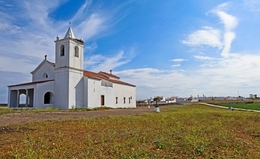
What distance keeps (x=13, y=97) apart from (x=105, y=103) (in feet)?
47.5

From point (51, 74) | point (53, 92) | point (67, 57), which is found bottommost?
point (53, 92)

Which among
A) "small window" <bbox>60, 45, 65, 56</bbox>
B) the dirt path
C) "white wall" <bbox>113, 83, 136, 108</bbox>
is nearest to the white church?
"small window" <bbox>60, 45, 65, 56</bbox>

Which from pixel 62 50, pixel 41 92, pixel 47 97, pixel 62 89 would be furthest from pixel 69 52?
pixel 47 97

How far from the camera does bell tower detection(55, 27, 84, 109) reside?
100 ft

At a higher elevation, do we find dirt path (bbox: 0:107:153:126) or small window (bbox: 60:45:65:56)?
small window (bbox: 60:45:65:56)

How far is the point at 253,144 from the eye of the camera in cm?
636

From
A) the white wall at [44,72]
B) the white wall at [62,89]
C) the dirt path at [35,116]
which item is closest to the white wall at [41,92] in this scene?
the white wall at [62,89]

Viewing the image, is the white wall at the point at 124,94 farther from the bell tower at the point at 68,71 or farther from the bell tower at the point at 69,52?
the bell tower at the point at 69,52

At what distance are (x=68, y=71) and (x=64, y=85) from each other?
203 cm

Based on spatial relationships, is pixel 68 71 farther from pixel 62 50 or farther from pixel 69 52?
pixel 62 50

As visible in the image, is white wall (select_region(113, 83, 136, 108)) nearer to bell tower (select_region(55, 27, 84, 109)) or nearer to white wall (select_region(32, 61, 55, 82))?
bell tower (select_region(55, 27, 84, 109))

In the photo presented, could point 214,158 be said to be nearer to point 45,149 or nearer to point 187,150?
point 187,150

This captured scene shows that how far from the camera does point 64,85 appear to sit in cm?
3083

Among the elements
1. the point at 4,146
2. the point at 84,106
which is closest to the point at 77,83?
the point at 84,106
